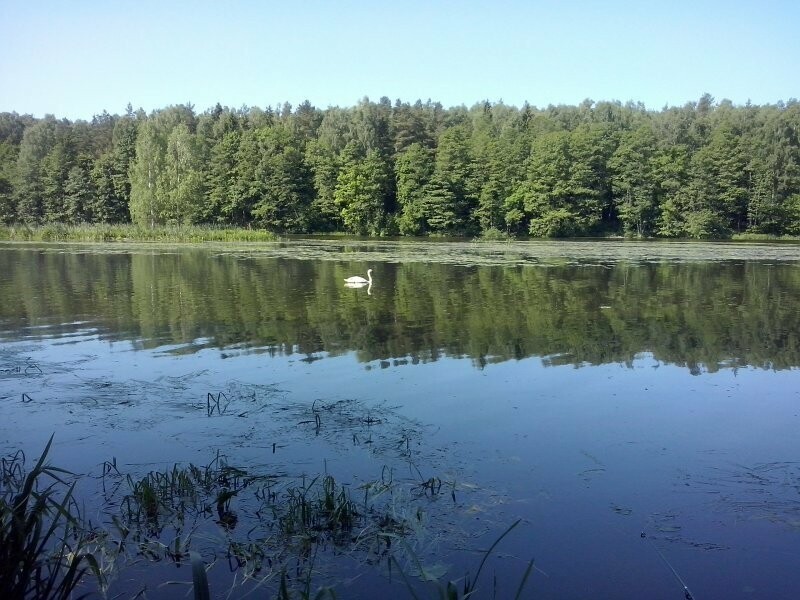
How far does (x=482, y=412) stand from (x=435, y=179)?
48383mm

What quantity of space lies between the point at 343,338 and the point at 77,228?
3785 centimetres

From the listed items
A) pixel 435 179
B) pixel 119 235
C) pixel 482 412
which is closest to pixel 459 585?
pixel 482 412

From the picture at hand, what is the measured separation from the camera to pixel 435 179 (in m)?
54.5

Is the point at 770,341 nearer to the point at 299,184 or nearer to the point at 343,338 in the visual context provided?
the point at 343,338

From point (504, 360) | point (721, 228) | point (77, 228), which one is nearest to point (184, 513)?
point (504, 360)

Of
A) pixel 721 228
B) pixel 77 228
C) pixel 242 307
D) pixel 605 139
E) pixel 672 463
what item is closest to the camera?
pixel 672 463

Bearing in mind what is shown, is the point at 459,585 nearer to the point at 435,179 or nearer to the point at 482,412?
the point at 482,412

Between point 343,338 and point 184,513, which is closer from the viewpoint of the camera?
point 184,513

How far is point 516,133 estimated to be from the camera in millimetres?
60625

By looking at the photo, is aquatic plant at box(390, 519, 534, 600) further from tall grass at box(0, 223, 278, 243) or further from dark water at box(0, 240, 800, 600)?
tall grass at box(0, 223, 278, 243)

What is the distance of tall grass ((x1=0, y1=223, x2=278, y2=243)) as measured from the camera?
139 ft

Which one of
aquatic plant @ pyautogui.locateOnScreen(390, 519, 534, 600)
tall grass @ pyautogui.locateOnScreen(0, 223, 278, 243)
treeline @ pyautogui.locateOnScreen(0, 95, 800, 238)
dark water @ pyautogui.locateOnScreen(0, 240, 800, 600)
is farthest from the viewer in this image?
treeline @ pyautogui.locateOnScreen(0, 95, 800, 238)

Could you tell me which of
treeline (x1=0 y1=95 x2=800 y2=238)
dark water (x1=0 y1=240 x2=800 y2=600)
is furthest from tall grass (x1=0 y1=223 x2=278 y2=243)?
dark water (x1=0 y1=240 x2=800 y2=600)

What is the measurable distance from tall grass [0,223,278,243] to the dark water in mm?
27934
